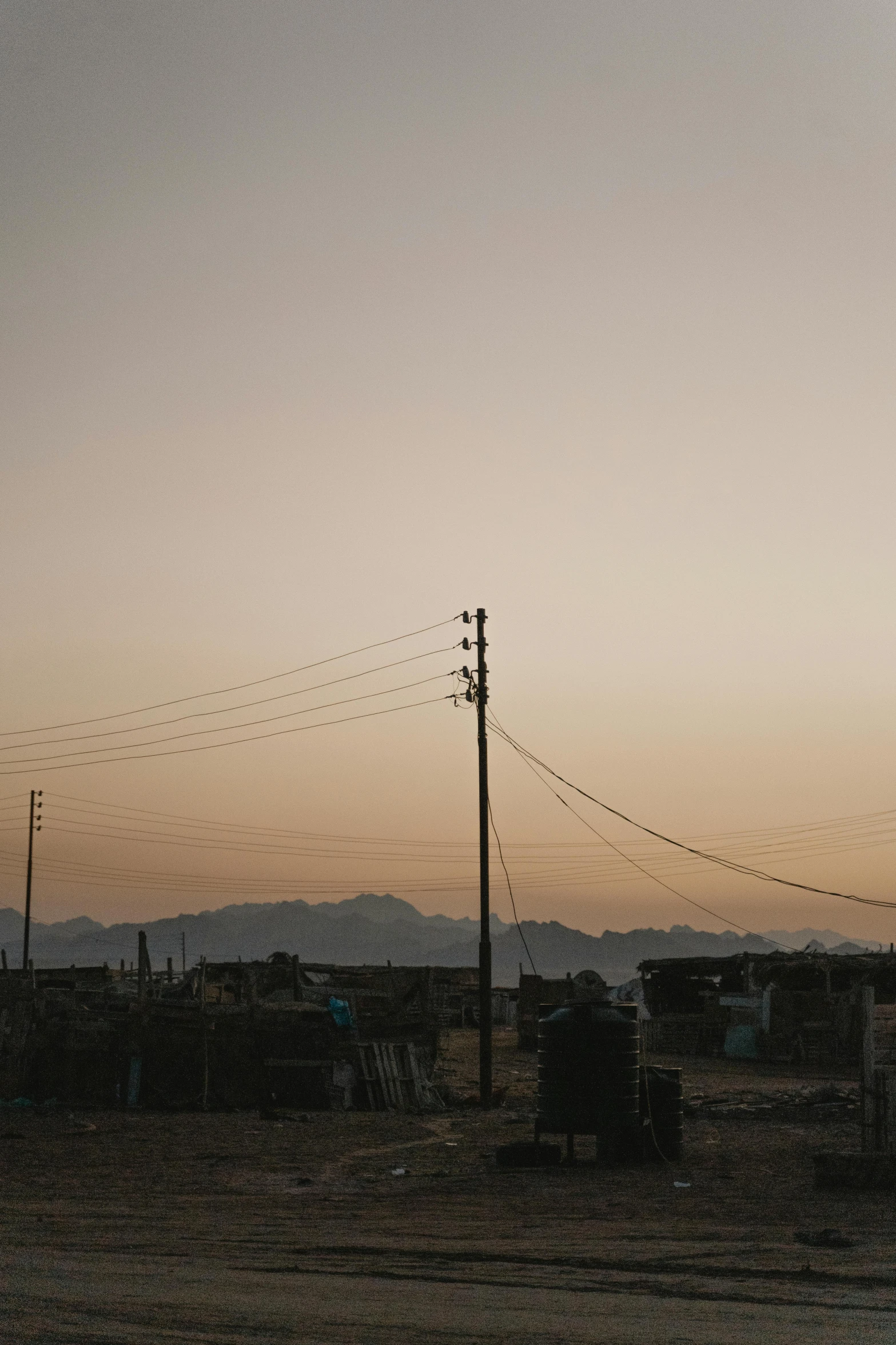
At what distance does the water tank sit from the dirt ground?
0.51 meters

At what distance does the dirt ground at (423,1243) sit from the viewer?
27.1 ft

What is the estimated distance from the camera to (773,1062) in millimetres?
39344

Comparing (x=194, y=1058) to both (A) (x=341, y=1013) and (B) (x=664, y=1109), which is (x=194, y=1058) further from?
(B) (x=664, y=1109)

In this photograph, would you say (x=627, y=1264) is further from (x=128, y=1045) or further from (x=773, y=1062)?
(x=773, y=1062)

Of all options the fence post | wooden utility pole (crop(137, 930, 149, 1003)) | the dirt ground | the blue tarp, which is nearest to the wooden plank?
the blue tarp

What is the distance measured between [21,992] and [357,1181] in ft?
40.4

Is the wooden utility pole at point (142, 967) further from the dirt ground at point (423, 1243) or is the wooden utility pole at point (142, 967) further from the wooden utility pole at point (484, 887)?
the wooden utility pole at point (484, 887)

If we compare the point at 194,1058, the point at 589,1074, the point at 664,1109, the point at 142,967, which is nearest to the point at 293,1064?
the point at 194,1058

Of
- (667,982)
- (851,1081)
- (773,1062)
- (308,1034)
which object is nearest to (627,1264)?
(308,1034)

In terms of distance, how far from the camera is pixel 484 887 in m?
27.5

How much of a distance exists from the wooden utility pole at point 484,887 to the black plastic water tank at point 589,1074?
8598mm

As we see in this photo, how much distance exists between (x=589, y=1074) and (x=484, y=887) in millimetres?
10362

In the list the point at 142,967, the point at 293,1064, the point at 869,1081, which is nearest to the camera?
the point at 869,1081

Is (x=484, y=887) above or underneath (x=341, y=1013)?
above
